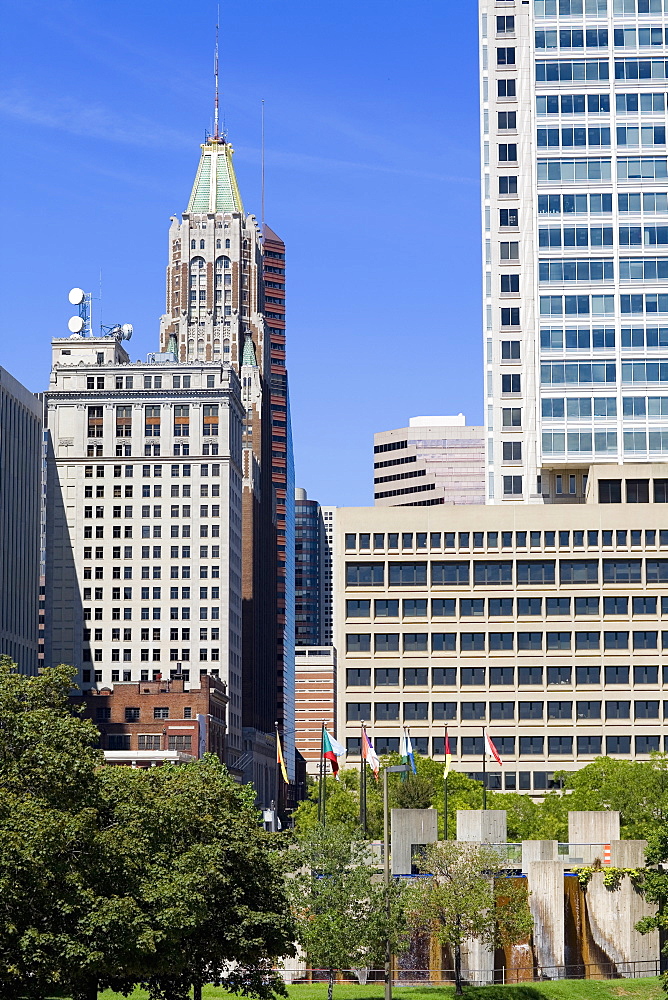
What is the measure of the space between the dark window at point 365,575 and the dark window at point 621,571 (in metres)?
21.1

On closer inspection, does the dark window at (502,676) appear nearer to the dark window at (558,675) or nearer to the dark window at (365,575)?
→ the dark window at (558,675)

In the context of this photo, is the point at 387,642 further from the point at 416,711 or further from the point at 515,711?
the point at 515,711

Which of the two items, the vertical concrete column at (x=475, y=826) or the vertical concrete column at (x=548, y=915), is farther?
the vertical concrete column at (x=475, y=826)

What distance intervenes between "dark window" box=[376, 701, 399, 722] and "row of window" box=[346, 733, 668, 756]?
1775 millimetres

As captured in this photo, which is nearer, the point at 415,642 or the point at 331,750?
the point at 331,750

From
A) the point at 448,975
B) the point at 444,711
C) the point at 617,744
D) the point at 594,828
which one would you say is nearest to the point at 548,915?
the point at 448,975

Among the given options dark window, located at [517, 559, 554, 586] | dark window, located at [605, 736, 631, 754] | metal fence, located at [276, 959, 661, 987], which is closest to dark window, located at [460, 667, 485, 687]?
dark window, located at [517, 559, 554, 586]

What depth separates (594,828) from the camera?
78.8m

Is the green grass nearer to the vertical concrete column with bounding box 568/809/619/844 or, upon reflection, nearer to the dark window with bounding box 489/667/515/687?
the vertical concrete column with bounding box 568/809/619/844

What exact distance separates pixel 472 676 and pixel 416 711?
243 inches

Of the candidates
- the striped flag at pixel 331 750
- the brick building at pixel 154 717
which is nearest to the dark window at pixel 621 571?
the brick building at pixel 154 717

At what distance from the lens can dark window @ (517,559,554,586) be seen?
491ft

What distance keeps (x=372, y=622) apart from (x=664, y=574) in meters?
27.9

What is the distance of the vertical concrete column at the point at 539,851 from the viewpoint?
246 ft
